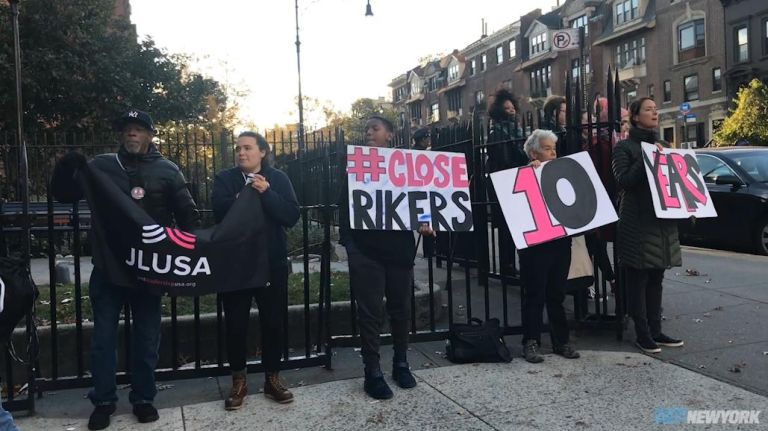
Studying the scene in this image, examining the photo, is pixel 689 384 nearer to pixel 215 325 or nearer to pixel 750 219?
pixel 215 325

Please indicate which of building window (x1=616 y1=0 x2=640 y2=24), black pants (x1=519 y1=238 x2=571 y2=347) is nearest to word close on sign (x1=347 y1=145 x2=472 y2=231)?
black pants (x1=519 y1=238 x2=571 y2=347)

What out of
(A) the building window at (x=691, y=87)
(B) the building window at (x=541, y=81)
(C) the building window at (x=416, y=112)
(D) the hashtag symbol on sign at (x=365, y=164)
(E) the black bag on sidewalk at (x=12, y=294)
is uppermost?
(C) the building window at (x=416, y=112)

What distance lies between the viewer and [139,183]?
12.7 feet

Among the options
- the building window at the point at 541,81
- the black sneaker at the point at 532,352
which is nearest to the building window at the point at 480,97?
the building window at the point at 541,81

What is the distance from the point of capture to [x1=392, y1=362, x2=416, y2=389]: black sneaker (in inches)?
170

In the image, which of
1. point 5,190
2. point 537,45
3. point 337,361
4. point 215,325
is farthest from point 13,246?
point 537,45

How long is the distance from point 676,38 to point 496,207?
37.7 meters

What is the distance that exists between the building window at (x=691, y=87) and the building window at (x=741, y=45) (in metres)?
2.92

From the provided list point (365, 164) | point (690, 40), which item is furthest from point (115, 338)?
point (690, 40)

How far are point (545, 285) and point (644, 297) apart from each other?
2.86ft

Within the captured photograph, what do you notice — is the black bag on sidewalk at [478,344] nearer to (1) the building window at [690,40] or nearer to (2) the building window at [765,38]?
(2) the building window at [765,38]

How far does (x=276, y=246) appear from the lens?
419 centimetres

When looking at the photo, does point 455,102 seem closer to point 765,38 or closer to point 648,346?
point 765,38

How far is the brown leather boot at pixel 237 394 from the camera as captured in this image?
13.2 ft
